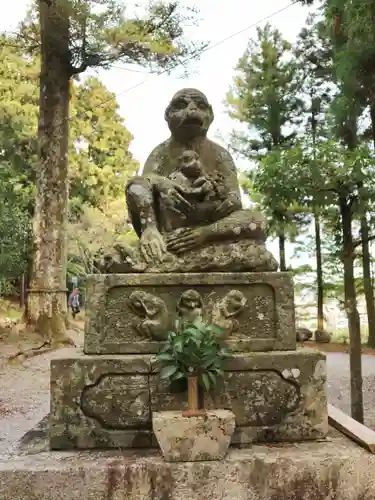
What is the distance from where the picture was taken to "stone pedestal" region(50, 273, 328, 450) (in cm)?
332

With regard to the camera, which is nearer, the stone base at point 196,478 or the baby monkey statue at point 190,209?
the stone base at point 196,478

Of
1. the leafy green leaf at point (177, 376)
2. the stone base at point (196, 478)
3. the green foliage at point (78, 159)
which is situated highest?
the green foliage at point (78, 159)

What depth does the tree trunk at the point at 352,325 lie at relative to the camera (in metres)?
6.32

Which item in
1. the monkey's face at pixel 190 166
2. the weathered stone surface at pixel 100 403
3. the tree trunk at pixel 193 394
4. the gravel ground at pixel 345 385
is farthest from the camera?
the gravel ground at pixel 345 385

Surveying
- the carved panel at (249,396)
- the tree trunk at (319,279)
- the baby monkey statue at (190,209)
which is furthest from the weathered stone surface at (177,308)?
the tree trunk at (319,279)

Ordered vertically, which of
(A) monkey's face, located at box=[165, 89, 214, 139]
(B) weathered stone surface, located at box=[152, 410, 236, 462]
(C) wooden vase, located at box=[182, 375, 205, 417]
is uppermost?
(A) monkey's face, located at box=[165, 89, 214, 139]

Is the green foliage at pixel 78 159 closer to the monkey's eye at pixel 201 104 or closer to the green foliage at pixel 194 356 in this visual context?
the monkey's eye at pixel 201 104

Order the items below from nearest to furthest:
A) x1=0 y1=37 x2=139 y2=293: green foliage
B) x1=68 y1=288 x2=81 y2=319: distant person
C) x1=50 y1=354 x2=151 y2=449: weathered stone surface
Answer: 1. x1=50 y1=354 x2=151 y2=449: weathered stone surface
2. x1=0 y1=37 x2=139 y2=293: green foliage
3. x1=68 y1=288 x2=81 y2=319: distant person

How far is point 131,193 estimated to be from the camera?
4031 mm

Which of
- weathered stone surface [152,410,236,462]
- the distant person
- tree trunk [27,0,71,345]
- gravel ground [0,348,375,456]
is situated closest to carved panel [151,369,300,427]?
weathered stone surface [152,410,236,462]

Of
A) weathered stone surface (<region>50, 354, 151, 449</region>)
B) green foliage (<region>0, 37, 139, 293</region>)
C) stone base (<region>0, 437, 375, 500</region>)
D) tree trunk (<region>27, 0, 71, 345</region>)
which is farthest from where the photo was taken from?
green foliage (<region>0, 37, 139, 293</region>)

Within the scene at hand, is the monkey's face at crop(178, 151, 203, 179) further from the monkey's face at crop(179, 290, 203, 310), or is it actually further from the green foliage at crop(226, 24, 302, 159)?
the green foliage at crop(226, 24, 302, 159)

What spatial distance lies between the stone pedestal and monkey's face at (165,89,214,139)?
128 centimetres

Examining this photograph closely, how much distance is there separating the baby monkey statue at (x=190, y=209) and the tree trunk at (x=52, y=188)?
23.8 feet
